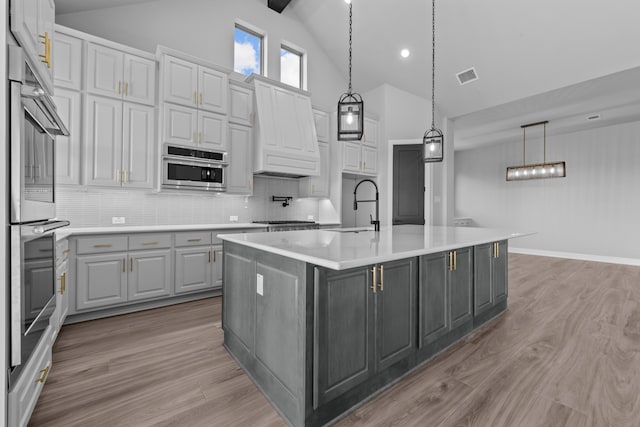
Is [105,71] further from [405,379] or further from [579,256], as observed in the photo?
[579,256]

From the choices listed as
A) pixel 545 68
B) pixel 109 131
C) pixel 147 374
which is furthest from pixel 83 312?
pixel 545 68

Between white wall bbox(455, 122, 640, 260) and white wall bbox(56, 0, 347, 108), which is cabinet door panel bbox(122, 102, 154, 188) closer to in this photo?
white wall bbox(56, 0, 347, 108)

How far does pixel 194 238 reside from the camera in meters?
3.54

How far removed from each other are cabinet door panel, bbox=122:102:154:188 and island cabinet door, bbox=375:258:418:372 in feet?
9.89

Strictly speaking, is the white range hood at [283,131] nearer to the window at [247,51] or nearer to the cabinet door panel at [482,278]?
the window at [247,51]

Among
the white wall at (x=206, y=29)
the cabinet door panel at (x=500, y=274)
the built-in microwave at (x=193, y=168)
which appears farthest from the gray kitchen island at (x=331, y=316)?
the white wall at (x=206, y=29)

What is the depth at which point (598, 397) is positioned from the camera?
1.77 metres

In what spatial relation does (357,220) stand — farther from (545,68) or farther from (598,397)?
(598,397)

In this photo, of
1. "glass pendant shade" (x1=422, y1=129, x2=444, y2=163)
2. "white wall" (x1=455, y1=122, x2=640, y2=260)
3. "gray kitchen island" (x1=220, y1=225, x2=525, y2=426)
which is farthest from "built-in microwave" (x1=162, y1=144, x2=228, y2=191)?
"white wall" (x1=455, y1=122, x2=640, y2=260)

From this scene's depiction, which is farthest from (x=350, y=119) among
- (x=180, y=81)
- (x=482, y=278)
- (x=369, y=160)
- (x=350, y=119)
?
(x=369, y=160)

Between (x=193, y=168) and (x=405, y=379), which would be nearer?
(x=405, y=379)

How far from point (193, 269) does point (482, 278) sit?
3124mm

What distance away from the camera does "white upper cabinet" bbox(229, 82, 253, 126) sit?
4.05 m

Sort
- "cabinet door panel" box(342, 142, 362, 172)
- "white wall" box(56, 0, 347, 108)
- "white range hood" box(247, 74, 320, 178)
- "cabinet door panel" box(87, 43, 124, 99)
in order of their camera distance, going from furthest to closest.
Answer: "cabinet door panel" box(342, 142, 362, 172), "white range hood" box(247, 74, 320, 178), "white wall" box(56, 0, 347, 108), "cabinet door panel" box(87, 43, 124, 99)
